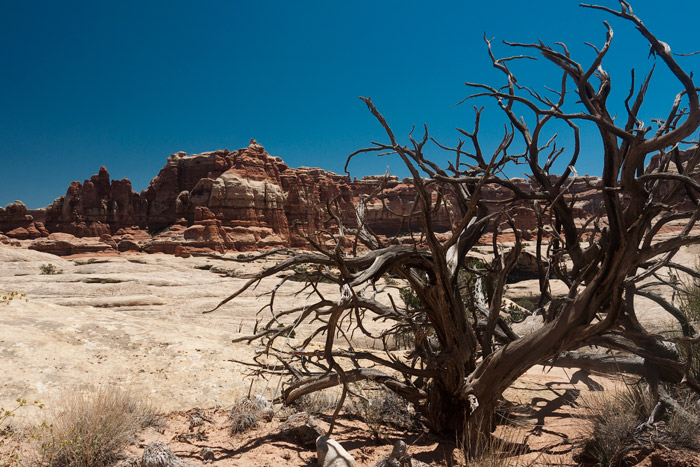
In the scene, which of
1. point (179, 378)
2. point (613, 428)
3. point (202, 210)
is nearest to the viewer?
point (613, 428)

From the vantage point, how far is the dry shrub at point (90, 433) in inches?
135

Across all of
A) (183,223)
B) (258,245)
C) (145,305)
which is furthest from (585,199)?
(145,305)

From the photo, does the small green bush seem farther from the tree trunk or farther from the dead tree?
the tree trunk

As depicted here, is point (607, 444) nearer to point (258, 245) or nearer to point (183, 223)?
point (258, 245)

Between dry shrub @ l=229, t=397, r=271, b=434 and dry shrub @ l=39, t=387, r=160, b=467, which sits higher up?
dry shrub @ l=39, t=387, r=160, b=467

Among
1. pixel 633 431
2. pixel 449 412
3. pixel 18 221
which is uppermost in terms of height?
pixel 18 221

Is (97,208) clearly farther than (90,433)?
Yes

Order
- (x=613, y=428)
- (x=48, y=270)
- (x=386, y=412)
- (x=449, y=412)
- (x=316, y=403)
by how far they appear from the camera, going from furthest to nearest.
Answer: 1. (x=48, y=270)
2. (x=316, y=403)
3. (x=386, y=412)
4. (x=449, y=412)
5. (x=613, y=428)

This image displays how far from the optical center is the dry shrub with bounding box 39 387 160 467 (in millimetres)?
3422

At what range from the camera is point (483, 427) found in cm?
446

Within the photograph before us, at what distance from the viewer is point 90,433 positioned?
3553 millimetres

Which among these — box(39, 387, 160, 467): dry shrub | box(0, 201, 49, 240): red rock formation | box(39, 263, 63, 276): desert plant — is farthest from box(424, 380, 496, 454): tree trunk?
Result: box(0, 201, 49, 240): red rock formation

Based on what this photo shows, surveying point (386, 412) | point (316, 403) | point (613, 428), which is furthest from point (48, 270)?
point (613, 428)

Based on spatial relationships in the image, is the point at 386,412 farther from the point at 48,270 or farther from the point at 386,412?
the point at 48,270
